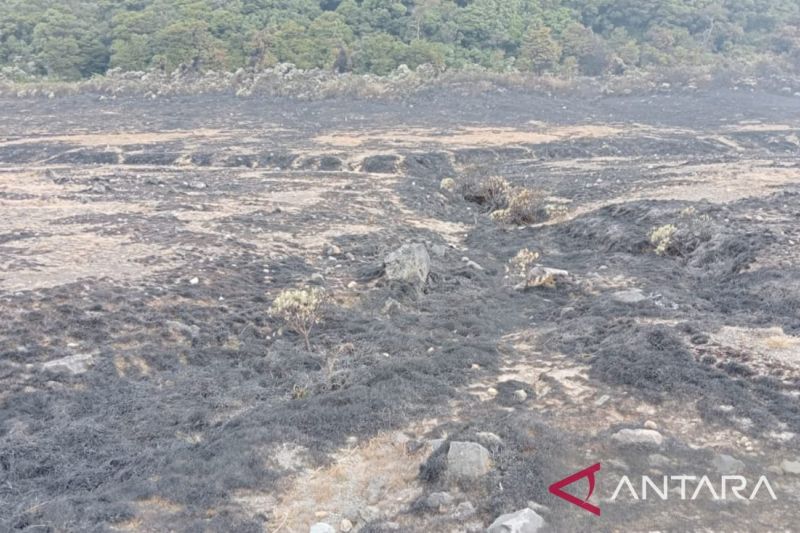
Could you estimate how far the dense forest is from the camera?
32.7 meters

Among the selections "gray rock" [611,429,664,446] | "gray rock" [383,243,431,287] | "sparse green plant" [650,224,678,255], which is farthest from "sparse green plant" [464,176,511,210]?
"gray rock" [611,429,664,446]

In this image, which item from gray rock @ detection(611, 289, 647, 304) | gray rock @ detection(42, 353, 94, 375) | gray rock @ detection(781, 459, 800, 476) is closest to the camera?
gray rock @ detection(781, 459, 800, 476)

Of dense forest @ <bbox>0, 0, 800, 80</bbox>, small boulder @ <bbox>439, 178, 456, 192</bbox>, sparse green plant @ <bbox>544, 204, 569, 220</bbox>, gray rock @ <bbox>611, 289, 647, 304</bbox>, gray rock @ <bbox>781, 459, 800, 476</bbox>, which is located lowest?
small boulder @ <bbox>439, 178, 456, 192</bbox>

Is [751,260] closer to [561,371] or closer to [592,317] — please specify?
[592,317]

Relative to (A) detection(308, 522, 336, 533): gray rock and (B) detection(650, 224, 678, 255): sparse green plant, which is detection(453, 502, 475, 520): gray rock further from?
(B) detection(650, 224, 678, 255): sparse green plant

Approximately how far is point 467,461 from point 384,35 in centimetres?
3345

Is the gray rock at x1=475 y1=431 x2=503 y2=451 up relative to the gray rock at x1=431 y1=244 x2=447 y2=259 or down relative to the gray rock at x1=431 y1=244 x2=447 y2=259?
up

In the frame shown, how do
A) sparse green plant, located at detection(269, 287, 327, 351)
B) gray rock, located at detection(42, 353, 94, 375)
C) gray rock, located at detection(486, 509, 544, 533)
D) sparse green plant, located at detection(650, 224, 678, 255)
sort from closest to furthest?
gray rock, located at detection(486, 509, 544, 533), gray rock, located at detection(42, 353, 94, 375), sparse green plant, located at detection(269, 287, 327, 351), sparse green plant, located at detection(650, 224, 678, 255)

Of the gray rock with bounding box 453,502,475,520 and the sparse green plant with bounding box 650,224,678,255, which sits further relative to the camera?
the sparse green plant with bounding box 650,224,678,255

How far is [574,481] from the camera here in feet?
14.0

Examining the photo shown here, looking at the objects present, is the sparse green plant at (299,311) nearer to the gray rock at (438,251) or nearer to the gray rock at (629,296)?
A: the gray rock at (438,251)

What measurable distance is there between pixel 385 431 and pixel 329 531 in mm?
1274

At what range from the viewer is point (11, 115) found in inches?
965

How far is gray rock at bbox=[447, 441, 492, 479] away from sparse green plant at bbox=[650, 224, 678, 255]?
6220 mm
